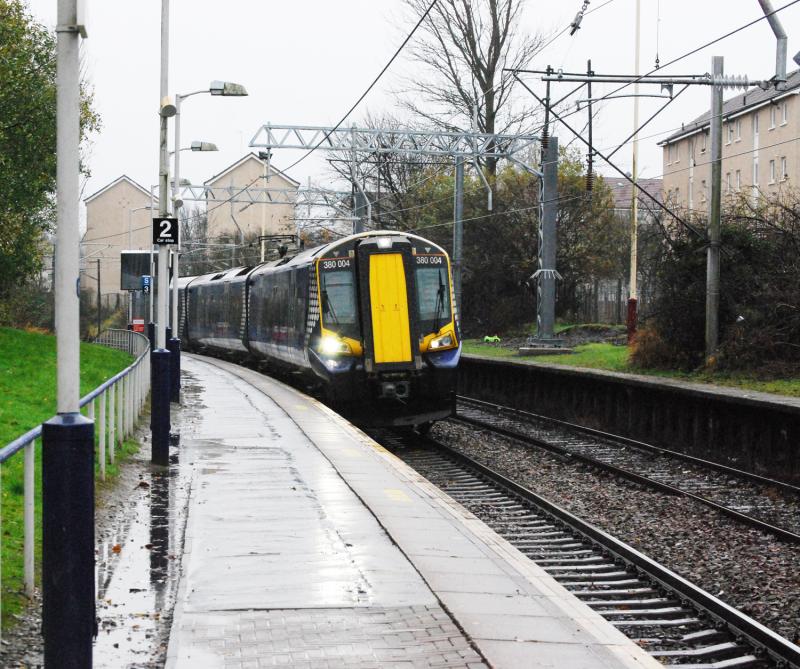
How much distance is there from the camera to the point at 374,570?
7.50 meters

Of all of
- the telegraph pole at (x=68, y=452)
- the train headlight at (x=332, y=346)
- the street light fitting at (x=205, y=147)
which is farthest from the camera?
the street light fitting at (x=205, y=147)

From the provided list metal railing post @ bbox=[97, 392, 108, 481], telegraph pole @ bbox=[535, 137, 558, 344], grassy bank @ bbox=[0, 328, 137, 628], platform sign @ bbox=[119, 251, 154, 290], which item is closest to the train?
grassy bank @ bbox=[0, 328, 137, 628]

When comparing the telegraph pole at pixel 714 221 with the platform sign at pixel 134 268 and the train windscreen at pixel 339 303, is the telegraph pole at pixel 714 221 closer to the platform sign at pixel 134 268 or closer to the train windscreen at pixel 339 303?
the train windscreen at pixel 339 303

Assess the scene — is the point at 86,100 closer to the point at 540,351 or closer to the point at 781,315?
the point at 540,351

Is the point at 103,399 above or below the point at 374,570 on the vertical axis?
above

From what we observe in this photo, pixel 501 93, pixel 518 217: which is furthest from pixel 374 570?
pixel 501 93

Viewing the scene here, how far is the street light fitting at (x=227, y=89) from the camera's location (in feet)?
71.3

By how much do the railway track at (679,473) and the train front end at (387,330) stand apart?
217cm

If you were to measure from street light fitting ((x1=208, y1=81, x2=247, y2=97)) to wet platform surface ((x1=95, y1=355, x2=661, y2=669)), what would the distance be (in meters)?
11.0

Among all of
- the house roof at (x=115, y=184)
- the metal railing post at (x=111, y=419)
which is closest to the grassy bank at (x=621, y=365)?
the metal railing post at (x=111, y=419)

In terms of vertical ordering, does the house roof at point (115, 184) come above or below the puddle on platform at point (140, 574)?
above

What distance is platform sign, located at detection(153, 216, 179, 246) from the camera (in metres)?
16.2

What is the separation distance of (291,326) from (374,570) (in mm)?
15887

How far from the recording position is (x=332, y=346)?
19.3m
